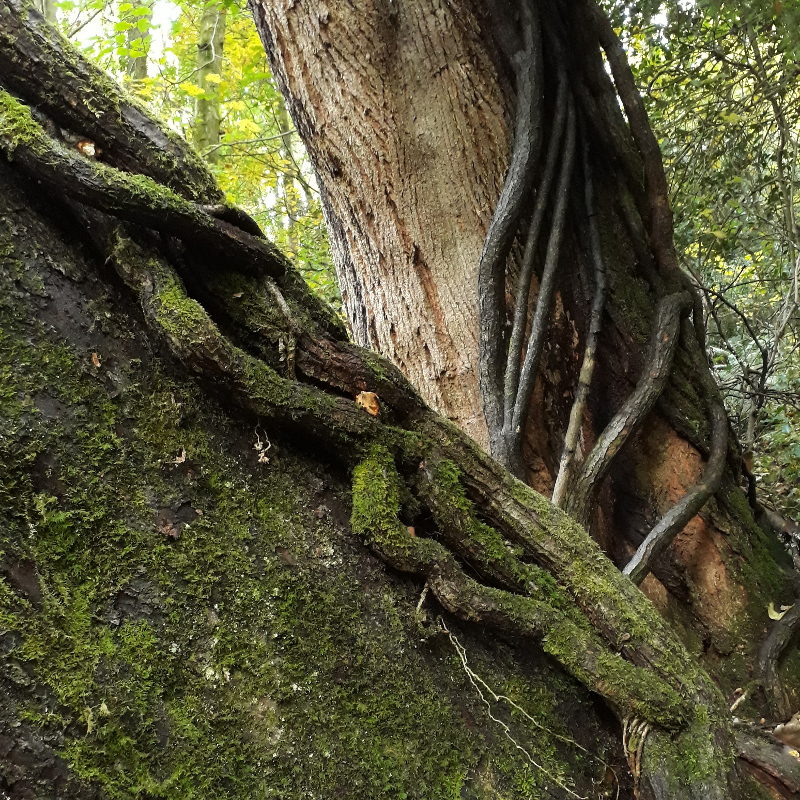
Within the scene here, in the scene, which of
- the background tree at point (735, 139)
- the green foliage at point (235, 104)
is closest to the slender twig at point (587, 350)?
the background tree at point (735, 139)

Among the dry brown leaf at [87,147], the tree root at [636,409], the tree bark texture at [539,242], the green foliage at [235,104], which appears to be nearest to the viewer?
the dry brown leaf at [87,147]

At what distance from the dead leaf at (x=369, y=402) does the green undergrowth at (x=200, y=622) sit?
0.17 m

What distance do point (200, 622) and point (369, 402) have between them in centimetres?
52

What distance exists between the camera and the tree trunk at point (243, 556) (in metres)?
0.81

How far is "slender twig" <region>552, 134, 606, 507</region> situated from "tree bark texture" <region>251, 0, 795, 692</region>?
0.05 feet

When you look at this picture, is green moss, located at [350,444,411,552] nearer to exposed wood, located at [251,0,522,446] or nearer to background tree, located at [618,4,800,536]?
exposed wood, located at [251,0,522,446]

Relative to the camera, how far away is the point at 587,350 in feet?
6.27

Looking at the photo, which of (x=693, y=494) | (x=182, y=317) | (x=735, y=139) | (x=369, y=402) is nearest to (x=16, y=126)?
(x=182, y=317)

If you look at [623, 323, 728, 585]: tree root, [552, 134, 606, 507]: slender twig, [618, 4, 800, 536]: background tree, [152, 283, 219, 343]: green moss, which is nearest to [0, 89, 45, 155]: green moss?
[152, 283, 219, 343]: green moss

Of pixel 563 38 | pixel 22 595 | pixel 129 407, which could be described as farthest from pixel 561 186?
pixel 22 595

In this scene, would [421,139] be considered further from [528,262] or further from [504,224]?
[528,262]

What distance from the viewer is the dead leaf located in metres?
1.21

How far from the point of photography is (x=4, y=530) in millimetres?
804

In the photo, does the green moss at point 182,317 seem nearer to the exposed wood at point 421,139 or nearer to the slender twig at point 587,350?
the slender twig at point 587,350
